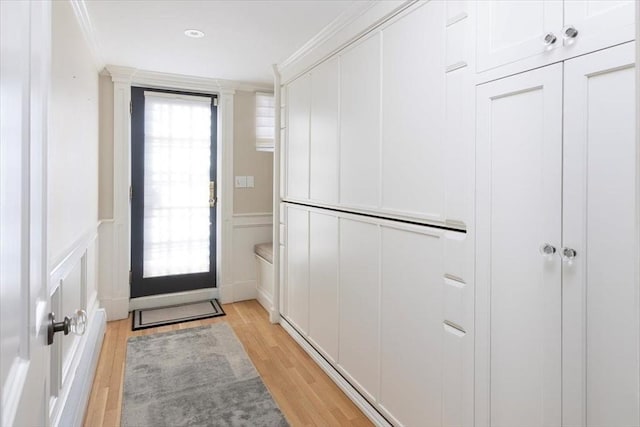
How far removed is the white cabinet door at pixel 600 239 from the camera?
3.23ft

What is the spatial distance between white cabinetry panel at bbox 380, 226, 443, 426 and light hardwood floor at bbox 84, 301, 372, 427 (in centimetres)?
36

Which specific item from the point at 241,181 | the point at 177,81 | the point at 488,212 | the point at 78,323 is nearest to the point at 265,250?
the point at 241,181

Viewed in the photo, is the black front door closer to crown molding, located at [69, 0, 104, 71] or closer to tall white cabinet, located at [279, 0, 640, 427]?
crown molding, located at [69, 0, 104, 71]

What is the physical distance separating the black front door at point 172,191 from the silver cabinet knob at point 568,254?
3387mm

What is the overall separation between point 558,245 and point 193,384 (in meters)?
2.21

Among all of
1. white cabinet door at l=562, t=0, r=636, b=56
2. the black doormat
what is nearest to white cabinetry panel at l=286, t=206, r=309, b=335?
the black doormat

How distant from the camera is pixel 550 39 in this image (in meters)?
1.13

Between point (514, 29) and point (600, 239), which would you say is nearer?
point (600, 239)

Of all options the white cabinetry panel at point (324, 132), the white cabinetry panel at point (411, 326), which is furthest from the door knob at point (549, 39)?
the white cabinetry panel at point (324, 132)

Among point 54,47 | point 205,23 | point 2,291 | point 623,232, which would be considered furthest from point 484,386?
point 205,23

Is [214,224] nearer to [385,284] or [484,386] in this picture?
[385,284]

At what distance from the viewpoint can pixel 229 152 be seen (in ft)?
12.7

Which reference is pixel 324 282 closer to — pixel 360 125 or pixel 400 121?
pixel 360 125

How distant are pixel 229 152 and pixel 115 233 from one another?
1320 millimetres
